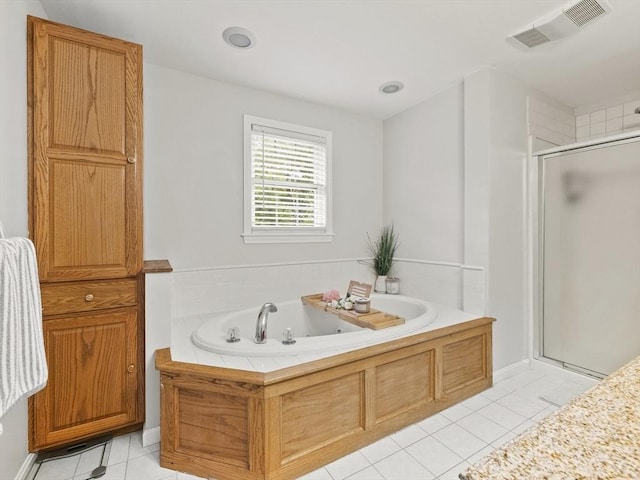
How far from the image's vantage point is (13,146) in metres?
1.41

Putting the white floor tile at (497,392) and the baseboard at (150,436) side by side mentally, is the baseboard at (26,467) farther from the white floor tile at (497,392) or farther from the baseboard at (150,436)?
the white floor tile at (497,392)

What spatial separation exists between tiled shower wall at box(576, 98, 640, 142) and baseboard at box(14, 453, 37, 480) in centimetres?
490

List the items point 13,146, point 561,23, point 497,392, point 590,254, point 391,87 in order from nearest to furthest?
1. point 13,146
2. point 561,23
3. point 497,392
4. point 590,254
5. point 391,87

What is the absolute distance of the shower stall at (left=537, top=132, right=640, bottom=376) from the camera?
2271 millimetres

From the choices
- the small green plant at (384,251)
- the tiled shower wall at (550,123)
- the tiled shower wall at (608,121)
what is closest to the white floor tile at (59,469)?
the small green plant at (384,251)

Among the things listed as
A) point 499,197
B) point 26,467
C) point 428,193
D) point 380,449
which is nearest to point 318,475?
point 380,449

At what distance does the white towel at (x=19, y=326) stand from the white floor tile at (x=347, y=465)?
1337 millimetres

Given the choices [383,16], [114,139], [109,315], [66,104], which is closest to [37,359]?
[109,315]

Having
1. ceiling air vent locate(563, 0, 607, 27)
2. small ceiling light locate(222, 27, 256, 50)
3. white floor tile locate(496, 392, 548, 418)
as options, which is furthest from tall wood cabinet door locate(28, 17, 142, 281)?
white floor tile locate(496, 392, 548, 418)

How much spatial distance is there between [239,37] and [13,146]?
1390 mm

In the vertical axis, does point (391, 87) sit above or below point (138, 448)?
above

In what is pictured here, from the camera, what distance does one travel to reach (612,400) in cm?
66

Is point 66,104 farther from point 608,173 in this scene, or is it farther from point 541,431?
point 608,173

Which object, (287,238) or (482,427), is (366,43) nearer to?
(287,238)
